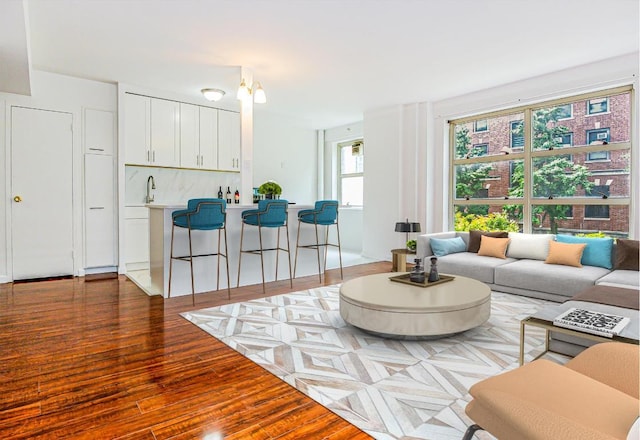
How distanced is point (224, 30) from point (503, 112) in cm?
407

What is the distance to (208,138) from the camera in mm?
6582

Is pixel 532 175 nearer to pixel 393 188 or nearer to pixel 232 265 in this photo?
pixel 393 188

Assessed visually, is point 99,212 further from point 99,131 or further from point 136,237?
point 99,131

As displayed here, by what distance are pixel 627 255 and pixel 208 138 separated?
602 centimetres

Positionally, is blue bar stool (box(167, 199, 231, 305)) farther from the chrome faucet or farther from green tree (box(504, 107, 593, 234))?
green tree (box(504, 107, 593, 234))

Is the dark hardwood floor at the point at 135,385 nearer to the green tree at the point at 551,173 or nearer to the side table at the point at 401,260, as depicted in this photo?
the side table at the point at 401,260

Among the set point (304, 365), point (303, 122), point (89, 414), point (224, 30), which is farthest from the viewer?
point (303, 122)

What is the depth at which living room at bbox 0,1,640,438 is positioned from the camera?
4.64 metres

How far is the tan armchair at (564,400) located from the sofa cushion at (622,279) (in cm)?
228

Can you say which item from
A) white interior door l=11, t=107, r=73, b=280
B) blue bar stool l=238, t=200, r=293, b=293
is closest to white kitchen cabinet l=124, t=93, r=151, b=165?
white interior door l=11, t=107, r=73, b=280

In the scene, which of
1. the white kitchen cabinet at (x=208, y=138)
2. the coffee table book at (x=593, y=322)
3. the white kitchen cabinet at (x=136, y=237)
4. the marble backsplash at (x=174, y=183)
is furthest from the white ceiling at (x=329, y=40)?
the coffee table book at (x=593, y=322)

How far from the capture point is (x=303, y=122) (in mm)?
8227

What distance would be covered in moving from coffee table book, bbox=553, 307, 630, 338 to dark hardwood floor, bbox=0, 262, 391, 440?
134cm

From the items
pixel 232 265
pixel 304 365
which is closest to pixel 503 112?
pixel 232 265
